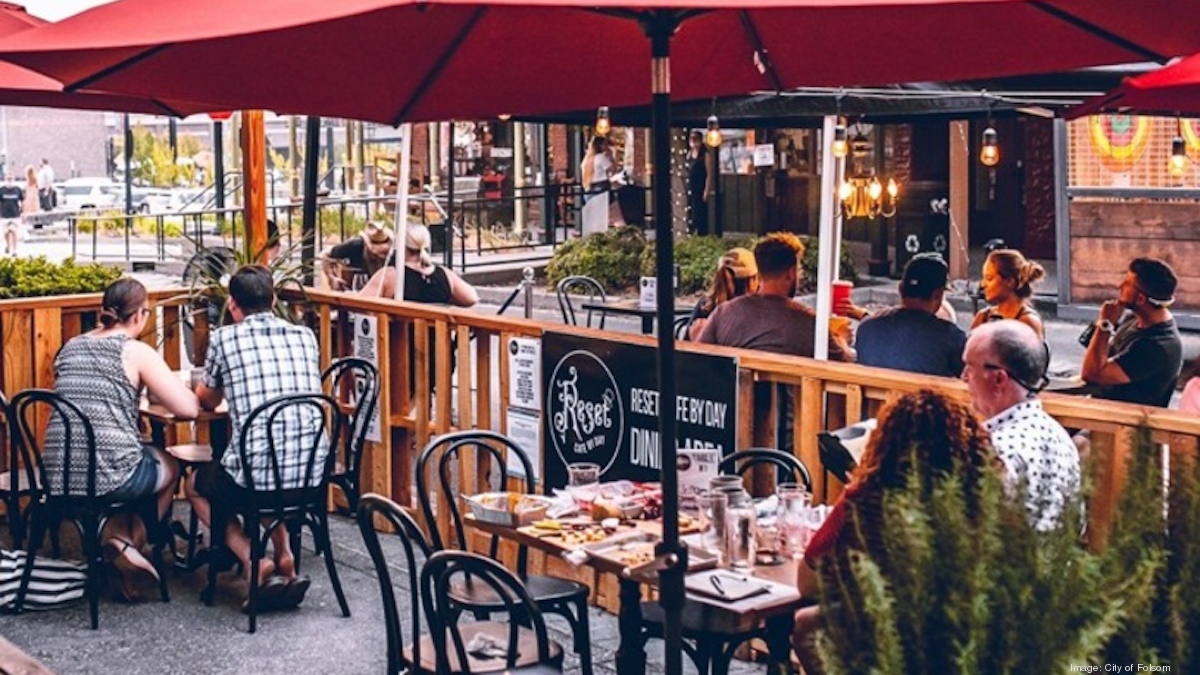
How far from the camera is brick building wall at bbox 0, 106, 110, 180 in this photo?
2817 inches

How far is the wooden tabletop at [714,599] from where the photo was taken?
478cm

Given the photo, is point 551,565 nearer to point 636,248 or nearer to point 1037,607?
point 1037,607

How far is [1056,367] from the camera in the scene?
566 inches

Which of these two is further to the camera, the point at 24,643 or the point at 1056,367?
the point at 1056,367

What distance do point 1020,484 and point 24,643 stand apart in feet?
17.9

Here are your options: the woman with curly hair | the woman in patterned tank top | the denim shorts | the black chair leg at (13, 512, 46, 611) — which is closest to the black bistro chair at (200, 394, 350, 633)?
the denim shorts

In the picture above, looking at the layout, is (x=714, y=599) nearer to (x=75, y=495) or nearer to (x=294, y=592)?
(x=294, y=592)

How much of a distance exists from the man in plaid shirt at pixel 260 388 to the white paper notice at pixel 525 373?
0.86m

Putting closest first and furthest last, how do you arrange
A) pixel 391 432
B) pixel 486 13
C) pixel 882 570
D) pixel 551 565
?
pixel 882 570 → pixel 486 13 → pixel 551 565 → pixel 391 432

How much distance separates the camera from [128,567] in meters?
7.56

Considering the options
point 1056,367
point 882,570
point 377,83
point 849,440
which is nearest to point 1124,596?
point 882,570

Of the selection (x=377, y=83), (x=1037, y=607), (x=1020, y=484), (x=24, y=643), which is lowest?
(x=24, y=643)

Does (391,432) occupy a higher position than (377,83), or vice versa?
(377,83)

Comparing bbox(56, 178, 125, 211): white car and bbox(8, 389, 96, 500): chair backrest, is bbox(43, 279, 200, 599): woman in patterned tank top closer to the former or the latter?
bbox(8, 389, 96, 500): chair backrest
